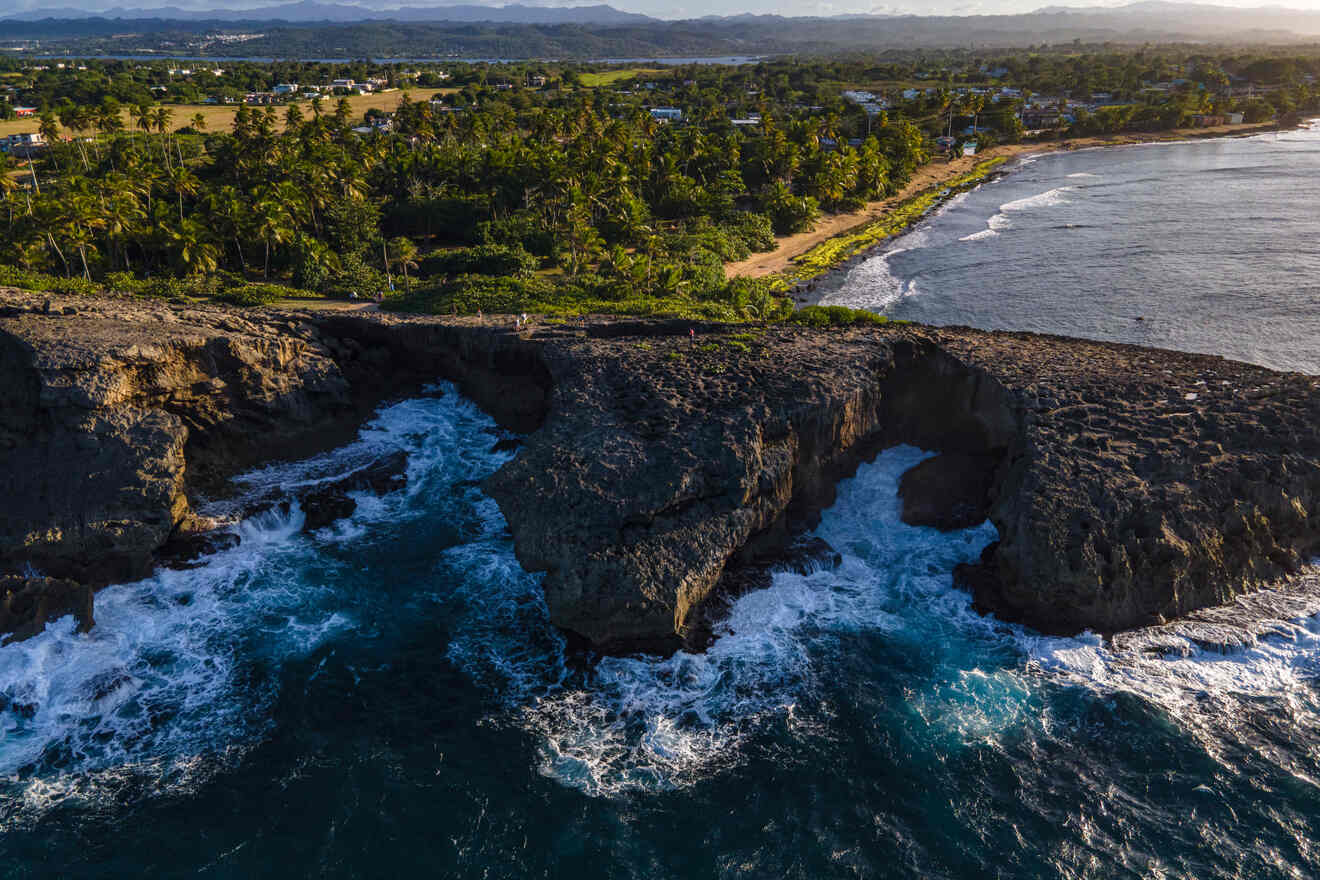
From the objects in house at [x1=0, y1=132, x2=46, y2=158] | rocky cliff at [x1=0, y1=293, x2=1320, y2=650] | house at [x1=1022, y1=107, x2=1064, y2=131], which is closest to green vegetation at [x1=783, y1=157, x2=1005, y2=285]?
rocky cliff at [x1=0, y1=293, x2=1320, y2=650]

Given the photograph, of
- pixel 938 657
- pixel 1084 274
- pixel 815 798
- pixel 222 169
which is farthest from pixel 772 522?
pixel 222 169

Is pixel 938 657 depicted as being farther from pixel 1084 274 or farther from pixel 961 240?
pixel 961 240

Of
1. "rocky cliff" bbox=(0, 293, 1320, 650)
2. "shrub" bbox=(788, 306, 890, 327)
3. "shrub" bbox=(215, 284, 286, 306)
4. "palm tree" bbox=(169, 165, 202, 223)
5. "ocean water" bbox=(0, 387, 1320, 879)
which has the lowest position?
"ocean water" bbox=(0, 387, 1320, 879)

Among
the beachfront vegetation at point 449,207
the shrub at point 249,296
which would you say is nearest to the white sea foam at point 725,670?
the beachfront vegetation at point 449,207

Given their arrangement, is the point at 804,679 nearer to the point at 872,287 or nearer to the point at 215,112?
the point at 872,287

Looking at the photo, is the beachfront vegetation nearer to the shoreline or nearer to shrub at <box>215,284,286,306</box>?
shrub at <box>215,284,286,306</box>
